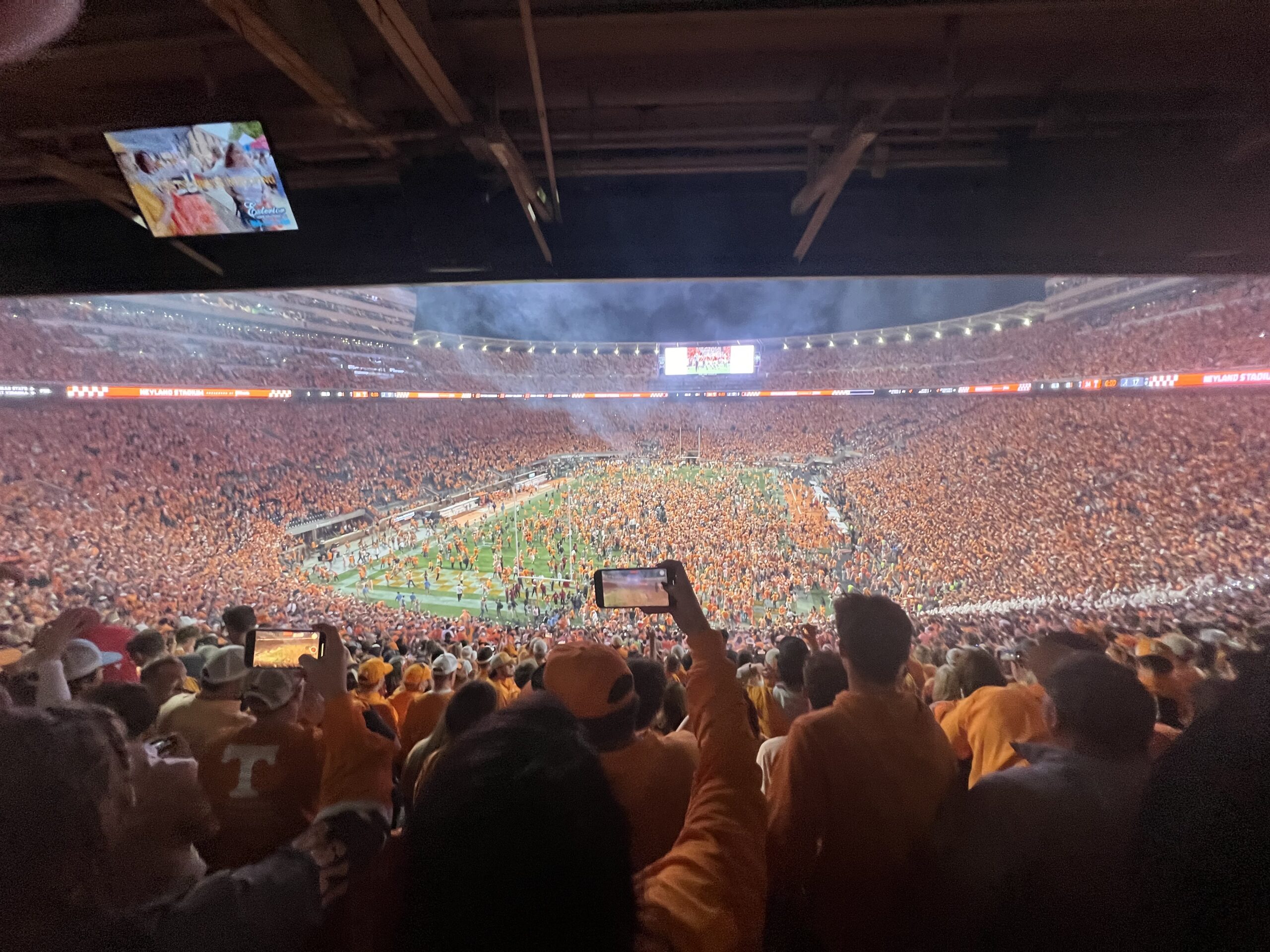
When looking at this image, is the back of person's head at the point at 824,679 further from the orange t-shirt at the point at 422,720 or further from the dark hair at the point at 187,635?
the dark hair at the point at 187,635

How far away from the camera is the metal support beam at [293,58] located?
1.68 metres

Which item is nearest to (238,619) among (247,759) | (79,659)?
(79,659)

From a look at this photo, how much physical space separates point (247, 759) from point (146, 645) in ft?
7.96

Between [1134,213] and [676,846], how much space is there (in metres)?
3.41

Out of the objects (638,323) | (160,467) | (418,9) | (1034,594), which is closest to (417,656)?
(418,9)

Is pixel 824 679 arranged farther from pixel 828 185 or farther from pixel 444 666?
pixel 444 666

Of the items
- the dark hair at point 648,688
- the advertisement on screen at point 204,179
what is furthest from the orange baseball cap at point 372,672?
the advertisement on screen at point 204,179

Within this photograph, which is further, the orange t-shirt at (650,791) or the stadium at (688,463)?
the stadium at (688,463)

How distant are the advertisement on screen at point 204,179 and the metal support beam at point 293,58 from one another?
405mm

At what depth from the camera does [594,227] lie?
304 cm

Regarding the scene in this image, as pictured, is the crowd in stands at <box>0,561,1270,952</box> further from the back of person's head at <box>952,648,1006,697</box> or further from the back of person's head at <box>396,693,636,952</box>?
the back of person's head at <box>952,648,1006,697</box>

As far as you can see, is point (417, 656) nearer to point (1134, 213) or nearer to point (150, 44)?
point (150, 44)

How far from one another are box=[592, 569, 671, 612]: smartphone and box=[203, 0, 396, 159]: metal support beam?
6.31ft

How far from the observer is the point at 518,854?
0.64 metres
